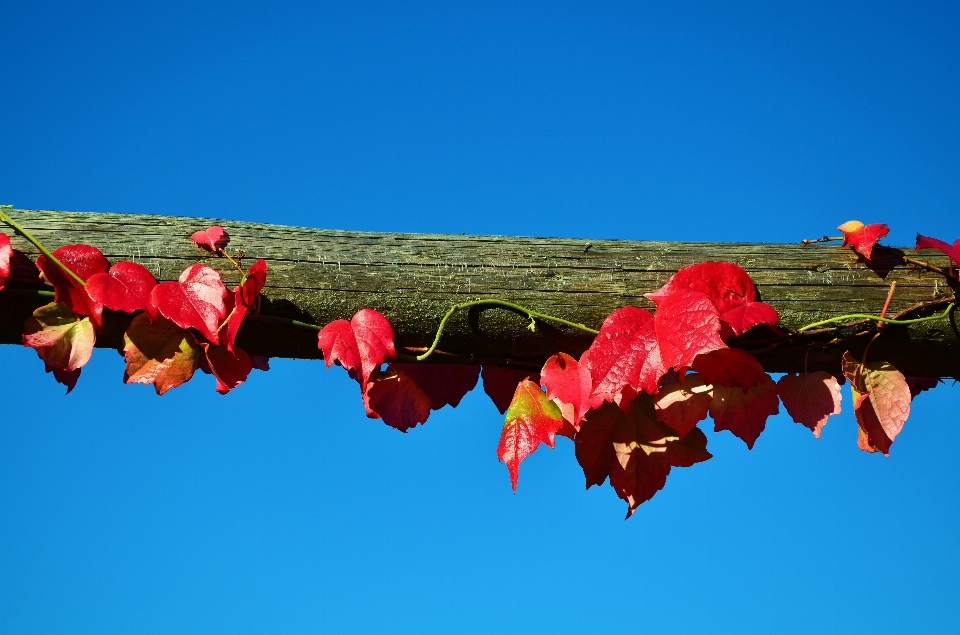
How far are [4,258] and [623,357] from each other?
1.12 meters

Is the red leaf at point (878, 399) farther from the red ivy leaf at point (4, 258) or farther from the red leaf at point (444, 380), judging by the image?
the red ivy leaf at point (4, 258)

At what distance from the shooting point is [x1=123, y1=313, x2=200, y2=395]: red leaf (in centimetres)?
156

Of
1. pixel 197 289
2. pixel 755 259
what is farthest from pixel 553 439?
pixel 197 289

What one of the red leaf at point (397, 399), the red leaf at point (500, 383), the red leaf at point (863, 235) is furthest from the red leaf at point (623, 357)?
the red leaf at point (863, 235)

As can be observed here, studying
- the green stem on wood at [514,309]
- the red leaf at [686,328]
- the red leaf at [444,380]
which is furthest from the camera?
the red leaf at [444,380]

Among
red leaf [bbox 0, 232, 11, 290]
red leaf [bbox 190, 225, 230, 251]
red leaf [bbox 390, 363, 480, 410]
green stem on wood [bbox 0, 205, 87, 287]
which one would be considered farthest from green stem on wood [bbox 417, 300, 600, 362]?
red leaf [bbox 0, 232, 11, 290]

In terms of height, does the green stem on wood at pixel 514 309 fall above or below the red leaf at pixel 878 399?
above

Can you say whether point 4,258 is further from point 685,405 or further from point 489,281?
point 685,405

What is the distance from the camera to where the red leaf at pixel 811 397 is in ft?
5.21

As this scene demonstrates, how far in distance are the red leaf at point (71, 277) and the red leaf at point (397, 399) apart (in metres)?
→ 0.52

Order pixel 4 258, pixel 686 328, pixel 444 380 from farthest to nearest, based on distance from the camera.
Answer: pixel 444 380 → pixel 4 258 → pixel 686 328

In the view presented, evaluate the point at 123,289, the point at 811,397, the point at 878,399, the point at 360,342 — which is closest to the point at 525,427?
the point at 360,342

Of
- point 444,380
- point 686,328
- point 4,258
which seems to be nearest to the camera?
point 686,328

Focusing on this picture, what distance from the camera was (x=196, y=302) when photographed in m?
1.52
